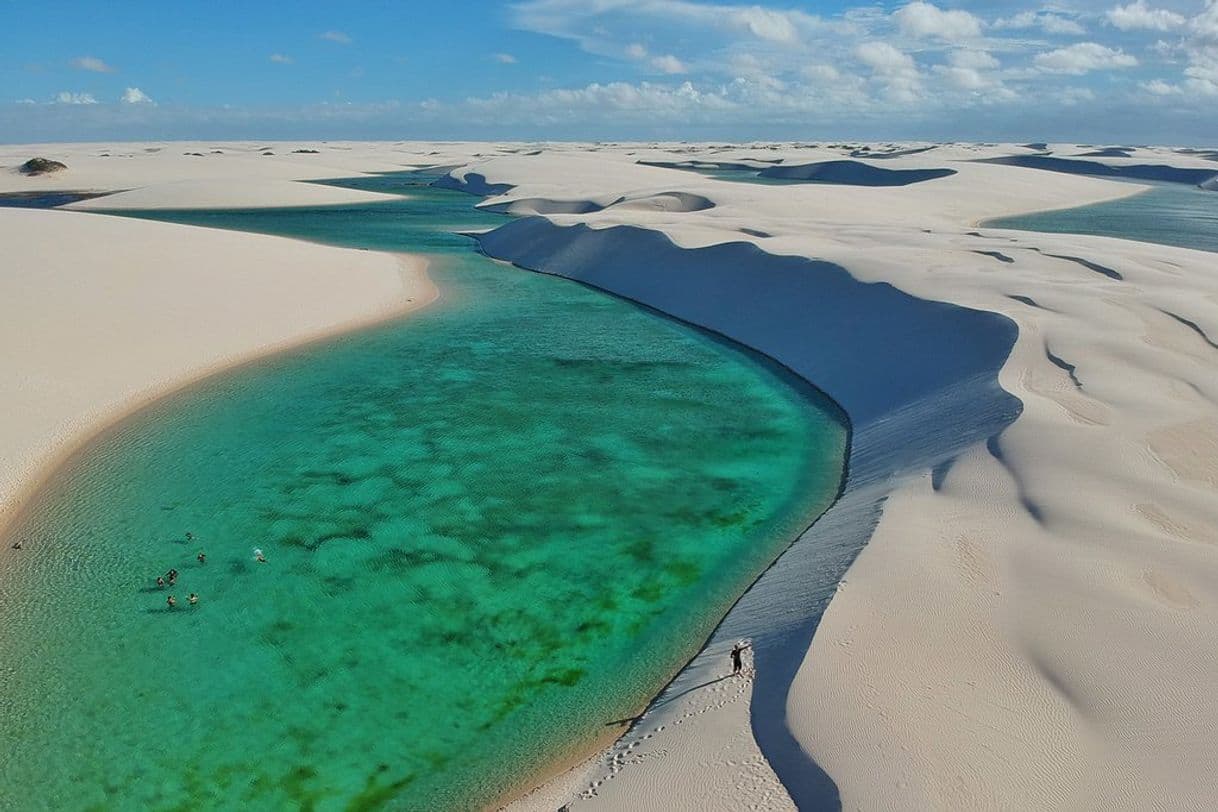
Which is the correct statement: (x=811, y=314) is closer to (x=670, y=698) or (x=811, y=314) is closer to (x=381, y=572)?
(x=381, y=572)

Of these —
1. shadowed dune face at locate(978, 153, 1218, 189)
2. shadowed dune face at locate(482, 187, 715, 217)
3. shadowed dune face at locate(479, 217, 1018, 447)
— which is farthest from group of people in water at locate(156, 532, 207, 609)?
shadowed dune face at locate(978, 153, 1218, 189)

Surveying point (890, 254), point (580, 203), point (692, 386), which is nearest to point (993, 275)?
point (890, 254)

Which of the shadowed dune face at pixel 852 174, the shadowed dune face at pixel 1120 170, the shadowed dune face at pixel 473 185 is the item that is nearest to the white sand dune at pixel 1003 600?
the shadowed dune face at pixel 473 185

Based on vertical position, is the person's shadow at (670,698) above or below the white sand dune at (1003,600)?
below

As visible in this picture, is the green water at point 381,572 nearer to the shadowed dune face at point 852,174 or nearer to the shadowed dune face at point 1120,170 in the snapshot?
the shadowed dune face at point 852,174

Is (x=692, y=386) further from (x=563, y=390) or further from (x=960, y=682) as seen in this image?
(x=960, y=682)

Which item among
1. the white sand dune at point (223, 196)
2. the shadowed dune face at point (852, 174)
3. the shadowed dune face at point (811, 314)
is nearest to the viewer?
the shadowed dune face at point (811, 314)
